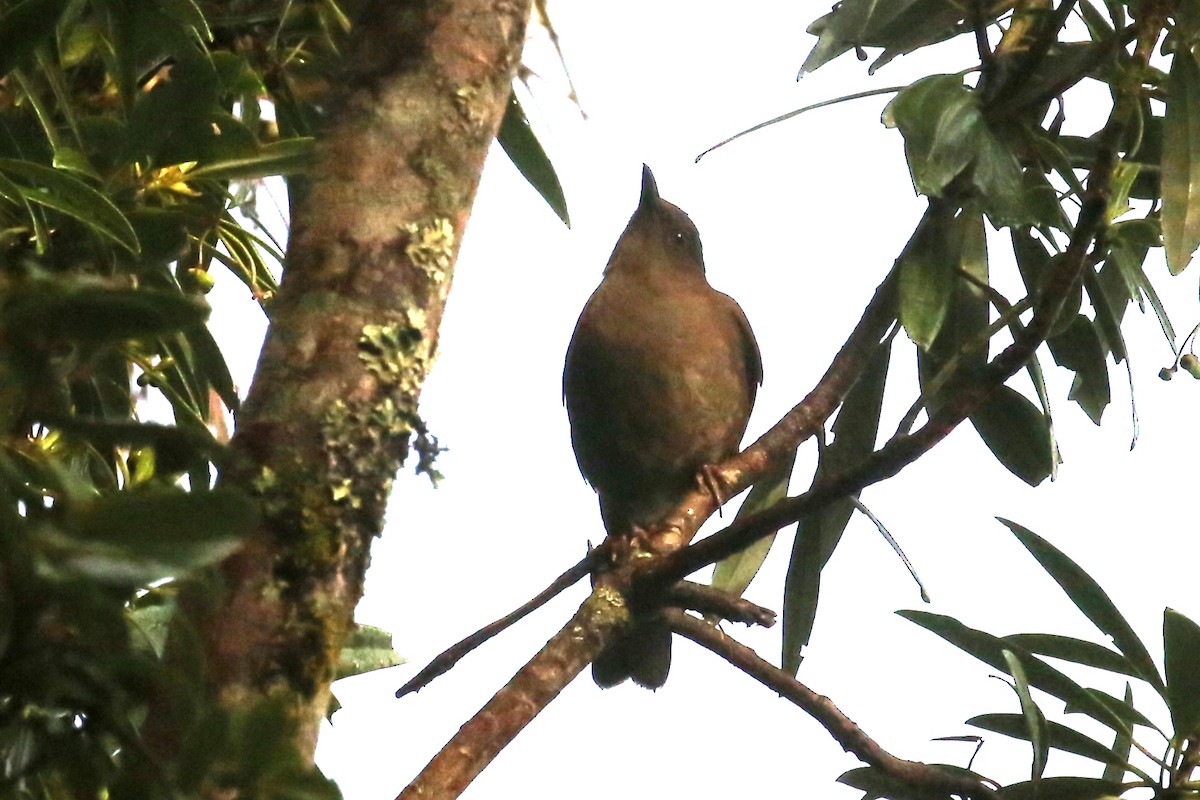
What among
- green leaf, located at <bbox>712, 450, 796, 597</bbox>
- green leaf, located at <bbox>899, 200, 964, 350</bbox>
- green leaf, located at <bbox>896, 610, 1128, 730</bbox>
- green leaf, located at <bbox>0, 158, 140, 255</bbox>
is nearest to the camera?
green leaf, located at <bbox>0, 158, 140, 255</bbox>

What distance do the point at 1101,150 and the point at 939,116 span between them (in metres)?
0.45

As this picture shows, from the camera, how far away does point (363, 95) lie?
1619 mm

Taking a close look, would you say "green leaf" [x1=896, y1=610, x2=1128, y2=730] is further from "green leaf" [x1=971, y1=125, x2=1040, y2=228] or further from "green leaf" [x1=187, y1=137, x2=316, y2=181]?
"green leaf" [x1=187, y1=137, x2=316, y2=181]

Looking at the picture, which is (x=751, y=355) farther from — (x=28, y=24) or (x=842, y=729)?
(x=28, y=24)

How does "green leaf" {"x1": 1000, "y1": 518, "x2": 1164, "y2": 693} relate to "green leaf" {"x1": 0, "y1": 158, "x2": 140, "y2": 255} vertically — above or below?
below

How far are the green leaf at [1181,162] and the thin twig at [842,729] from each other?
2.99 ft

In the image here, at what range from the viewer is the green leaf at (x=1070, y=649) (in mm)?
2230

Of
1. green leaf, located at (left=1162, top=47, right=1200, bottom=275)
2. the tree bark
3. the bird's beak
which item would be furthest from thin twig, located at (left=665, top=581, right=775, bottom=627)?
the bird's beak

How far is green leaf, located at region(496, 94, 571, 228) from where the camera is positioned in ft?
8.48

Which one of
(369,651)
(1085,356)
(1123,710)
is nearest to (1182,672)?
(1123,710)

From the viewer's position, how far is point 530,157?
2.62 m

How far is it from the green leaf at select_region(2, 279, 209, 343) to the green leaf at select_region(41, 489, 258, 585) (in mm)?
108

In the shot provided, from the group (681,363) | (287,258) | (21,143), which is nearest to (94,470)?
(21,143)

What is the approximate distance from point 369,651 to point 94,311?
1.34 metres
